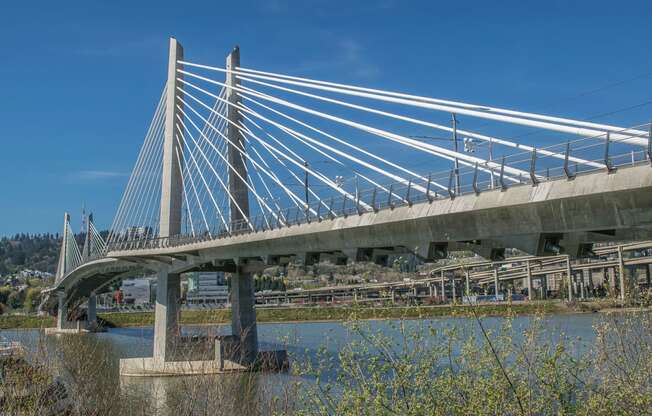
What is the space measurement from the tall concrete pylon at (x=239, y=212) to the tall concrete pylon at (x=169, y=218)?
12.2ft

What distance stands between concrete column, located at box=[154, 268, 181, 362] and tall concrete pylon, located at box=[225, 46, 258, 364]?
11.0 feet

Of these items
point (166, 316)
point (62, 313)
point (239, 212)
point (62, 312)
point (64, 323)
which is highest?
point (239, 212)

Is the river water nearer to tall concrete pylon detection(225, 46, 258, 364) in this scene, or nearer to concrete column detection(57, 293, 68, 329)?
tall concrete pylon detection(225, 46, 258, 364)

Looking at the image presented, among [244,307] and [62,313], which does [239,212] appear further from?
[62,313]

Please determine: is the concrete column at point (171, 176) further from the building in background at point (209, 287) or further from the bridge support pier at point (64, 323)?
the building in background at point (209, 287)

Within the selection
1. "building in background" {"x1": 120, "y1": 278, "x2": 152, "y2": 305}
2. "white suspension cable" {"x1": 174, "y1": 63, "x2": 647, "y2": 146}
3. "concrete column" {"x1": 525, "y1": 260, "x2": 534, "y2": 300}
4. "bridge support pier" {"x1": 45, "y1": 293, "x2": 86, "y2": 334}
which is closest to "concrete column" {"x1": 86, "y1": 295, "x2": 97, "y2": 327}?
"bridge support pier" {"x1": 45, "y1": 293, "x2": 86, "y2": 334}

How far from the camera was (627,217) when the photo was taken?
1479 cm

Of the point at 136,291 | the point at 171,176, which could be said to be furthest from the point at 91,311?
the point at 136,291

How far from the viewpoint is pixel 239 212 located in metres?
37.0

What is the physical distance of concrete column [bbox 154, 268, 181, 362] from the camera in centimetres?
3947

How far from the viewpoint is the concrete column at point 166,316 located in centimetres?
3947

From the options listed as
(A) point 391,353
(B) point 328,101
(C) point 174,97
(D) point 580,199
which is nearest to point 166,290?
(C) point 174,97

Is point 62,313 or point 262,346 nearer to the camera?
point 262,346

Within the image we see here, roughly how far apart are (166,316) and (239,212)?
27.1 feet
